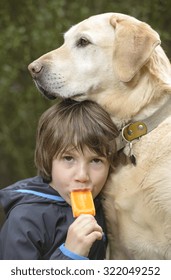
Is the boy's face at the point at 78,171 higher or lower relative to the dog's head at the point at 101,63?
lower

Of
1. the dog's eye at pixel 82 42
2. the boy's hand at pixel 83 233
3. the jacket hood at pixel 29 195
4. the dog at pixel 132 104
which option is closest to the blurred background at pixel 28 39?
the dog's eye at pixel 82 42

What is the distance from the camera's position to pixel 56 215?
304 centimetres

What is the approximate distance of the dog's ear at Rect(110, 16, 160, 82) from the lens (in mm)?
3100

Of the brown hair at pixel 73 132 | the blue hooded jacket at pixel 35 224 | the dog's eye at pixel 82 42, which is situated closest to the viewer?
the blue hooded jacket at pixel 35 224

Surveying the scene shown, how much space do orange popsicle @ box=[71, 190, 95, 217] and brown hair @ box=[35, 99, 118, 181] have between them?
0.20 m

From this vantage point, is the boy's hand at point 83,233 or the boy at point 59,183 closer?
the boy's hand at point 83,233

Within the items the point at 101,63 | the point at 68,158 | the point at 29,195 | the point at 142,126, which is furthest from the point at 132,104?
the point at 29,195

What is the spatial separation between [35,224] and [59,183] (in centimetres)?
22

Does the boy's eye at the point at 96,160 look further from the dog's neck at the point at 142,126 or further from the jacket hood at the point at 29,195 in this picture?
the jacket hood at the point at 29,195

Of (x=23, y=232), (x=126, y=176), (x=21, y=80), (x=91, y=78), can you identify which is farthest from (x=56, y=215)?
(x=21, y=80)

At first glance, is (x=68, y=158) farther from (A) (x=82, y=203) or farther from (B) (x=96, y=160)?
(A) (x=82, y=203)

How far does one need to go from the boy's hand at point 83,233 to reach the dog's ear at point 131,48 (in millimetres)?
715

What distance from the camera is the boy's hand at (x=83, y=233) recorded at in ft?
9.12
